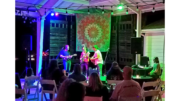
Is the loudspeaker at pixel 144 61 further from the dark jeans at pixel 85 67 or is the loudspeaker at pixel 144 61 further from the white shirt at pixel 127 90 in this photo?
the white shirt at pixel 127 90

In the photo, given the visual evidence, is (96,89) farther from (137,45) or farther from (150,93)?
(137,45)

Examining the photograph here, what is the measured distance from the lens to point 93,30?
9.11 metres

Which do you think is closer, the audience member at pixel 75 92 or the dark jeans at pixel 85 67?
the audience member at pixel 75 92

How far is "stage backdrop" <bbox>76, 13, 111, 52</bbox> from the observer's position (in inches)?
342

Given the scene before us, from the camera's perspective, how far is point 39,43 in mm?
7895

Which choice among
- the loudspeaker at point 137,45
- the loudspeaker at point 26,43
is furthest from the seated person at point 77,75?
the loudspeaker at point 137,45

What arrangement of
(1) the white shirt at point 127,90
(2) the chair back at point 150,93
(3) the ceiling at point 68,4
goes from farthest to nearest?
1. (3) the ceiling at point 68,4
2. (2) the chair back at point 150,93
3. (1) the white shirt at point 127,90

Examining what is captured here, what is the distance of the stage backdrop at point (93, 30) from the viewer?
8.70 meters

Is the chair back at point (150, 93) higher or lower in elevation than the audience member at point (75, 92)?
lower

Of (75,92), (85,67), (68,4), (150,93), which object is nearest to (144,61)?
(85,67)

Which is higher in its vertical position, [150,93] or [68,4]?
[68,4]

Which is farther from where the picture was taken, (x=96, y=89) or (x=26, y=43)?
(x=26, y=43)
